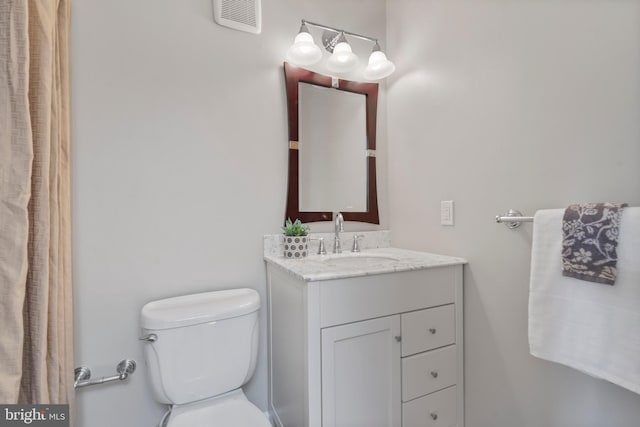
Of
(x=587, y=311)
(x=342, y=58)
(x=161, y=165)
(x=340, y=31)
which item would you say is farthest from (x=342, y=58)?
(x=587, y=311)

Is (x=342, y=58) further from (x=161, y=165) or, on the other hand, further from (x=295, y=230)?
(x=161, y=165)

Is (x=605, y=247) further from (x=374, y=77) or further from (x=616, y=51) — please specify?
(x=374, y=77)

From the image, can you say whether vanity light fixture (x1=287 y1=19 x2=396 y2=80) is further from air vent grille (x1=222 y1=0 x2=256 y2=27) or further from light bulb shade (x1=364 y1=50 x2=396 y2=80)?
air vent grille (x1=222 y1=0 x2=256 y2=27)

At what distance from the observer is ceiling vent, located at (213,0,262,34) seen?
53.0 inches

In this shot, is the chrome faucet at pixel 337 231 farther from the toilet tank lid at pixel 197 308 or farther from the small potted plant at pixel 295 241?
the toilet tank lid at pixel 197 308

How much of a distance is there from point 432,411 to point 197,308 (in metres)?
1.07

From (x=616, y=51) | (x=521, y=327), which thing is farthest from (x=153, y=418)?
(x=616, y=51)

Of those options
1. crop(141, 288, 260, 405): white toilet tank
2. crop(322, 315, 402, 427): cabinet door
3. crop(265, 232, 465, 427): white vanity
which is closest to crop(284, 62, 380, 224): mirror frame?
crop(265, 232, 465, 427): white vanity

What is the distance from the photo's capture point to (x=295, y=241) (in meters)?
1.37

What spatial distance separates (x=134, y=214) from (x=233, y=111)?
642 mm

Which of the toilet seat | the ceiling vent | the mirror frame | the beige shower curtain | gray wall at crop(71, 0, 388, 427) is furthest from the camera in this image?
the mirror frame

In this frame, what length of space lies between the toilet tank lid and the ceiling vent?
4.15 feet

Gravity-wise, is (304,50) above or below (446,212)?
above

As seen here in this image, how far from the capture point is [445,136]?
1371 mm
